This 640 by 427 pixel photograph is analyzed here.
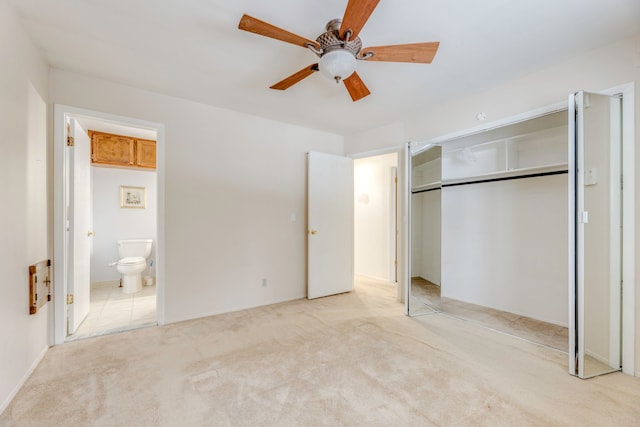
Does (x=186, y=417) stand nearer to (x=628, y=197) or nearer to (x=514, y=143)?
(x=628, y=197)

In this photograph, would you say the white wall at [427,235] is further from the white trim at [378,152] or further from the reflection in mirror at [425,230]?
the white trim at [378,152]

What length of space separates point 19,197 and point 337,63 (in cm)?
232

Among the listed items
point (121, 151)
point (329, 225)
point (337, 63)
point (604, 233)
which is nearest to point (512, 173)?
point (604, 233)

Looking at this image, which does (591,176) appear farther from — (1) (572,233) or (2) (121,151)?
(2) (121,151)

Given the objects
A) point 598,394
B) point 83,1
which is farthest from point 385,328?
point 83,1

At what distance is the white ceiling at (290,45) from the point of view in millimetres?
1755

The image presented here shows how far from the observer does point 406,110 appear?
136 inches

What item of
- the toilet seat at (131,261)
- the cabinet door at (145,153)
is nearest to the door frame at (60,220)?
the toilet seat at (131,261)

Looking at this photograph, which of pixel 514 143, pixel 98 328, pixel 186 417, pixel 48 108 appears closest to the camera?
pixel 186 417

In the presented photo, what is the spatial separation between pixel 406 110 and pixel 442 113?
415 millimetres

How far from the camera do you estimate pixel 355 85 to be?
7.29 feet

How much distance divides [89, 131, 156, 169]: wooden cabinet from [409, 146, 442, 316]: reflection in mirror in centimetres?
405

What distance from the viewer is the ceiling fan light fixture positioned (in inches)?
69.1

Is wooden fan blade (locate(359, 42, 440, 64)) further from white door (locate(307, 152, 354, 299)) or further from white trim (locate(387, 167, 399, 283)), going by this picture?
white trim (locate(387, 167, 399, 283))
